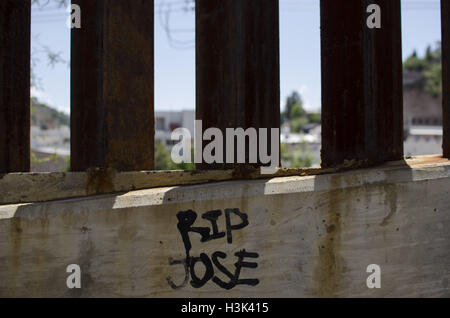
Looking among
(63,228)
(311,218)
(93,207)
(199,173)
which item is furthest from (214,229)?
(63,228)

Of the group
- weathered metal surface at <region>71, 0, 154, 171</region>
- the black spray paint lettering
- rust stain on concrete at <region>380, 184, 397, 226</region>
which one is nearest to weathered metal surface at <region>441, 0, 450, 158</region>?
rust stain on concrete at <region>380, 184, 397, 226</region>

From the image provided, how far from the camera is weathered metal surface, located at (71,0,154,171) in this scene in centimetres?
308

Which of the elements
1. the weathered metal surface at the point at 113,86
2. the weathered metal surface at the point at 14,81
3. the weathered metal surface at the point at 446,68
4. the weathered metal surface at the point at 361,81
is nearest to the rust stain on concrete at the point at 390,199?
the weathered metal surface at the point at 361,81

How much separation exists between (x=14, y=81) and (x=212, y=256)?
228 cm

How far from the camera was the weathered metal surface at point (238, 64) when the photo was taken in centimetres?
305

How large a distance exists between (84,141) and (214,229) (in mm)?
1293

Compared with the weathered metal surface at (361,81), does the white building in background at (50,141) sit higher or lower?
higher

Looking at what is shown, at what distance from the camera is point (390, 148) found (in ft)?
10.0

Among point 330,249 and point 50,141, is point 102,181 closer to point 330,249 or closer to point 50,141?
point 330,249

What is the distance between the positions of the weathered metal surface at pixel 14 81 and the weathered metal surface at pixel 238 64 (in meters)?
1.57

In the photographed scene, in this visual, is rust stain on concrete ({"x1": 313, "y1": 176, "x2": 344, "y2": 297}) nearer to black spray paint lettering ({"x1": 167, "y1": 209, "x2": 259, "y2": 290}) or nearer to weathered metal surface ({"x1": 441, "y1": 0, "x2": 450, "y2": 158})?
black spray paint lettering ({"x1": 167, "y1": 209, "x2": 259, "y2": 290})

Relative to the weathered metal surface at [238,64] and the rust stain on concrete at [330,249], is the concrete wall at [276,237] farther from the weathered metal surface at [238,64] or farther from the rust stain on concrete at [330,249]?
the weathered metal surface at [238,64]

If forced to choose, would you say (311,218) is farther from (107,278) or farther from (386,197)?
(107,278)
